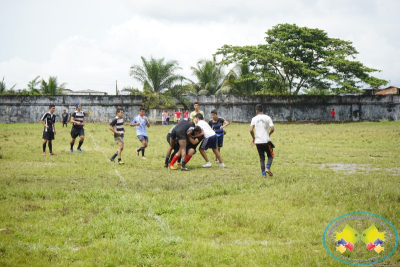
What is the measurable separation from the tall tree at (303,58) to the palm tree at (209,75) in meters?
4.84

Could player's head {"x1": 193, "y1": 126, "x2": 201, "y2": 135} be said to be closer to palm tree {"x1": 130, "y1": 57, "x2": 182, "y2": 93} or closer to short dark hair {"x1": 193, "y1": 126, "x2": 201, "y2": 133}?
short dark hair {"x1": 193, "y1": 126, "x2": 201, "y2": 133}

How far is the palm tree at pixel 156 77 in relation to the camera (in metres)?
40.4

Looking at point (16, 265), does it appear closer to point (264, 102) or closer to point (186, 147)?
point (186, 147)

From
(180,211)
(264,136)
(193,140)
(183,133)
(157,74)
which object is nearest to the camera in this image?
(180,211)

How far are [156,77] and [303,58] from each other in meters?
16.3

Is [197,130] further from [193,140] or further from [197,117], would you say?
[197,117]

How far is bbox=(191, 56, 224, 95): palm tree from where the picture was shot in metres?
48.8

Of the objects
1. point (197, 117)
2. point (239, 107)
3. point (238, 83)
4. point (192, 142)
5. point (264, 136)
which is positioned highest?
point (238, 83)

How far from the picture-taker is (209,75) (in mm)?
49188

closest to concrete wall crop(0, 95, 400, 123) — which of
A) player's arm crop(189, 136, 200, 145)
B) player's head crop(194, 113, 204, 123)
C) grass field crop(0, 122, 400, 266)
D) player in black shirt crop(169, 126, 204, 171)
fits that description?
player's head crop(194, 113, 204, 123)

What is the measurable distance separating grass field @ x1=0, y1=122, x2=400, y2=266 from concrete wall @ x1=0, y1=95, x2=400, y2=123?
2871 cm

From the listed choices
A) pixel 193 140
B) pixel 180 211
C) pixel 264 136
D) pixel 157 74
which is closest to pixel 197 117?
pixel 193 140

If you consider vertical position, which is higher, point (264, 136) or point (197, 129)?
point (197, 129)

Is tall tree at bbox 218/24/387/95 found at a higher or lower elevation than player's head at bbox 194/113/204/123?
higher
